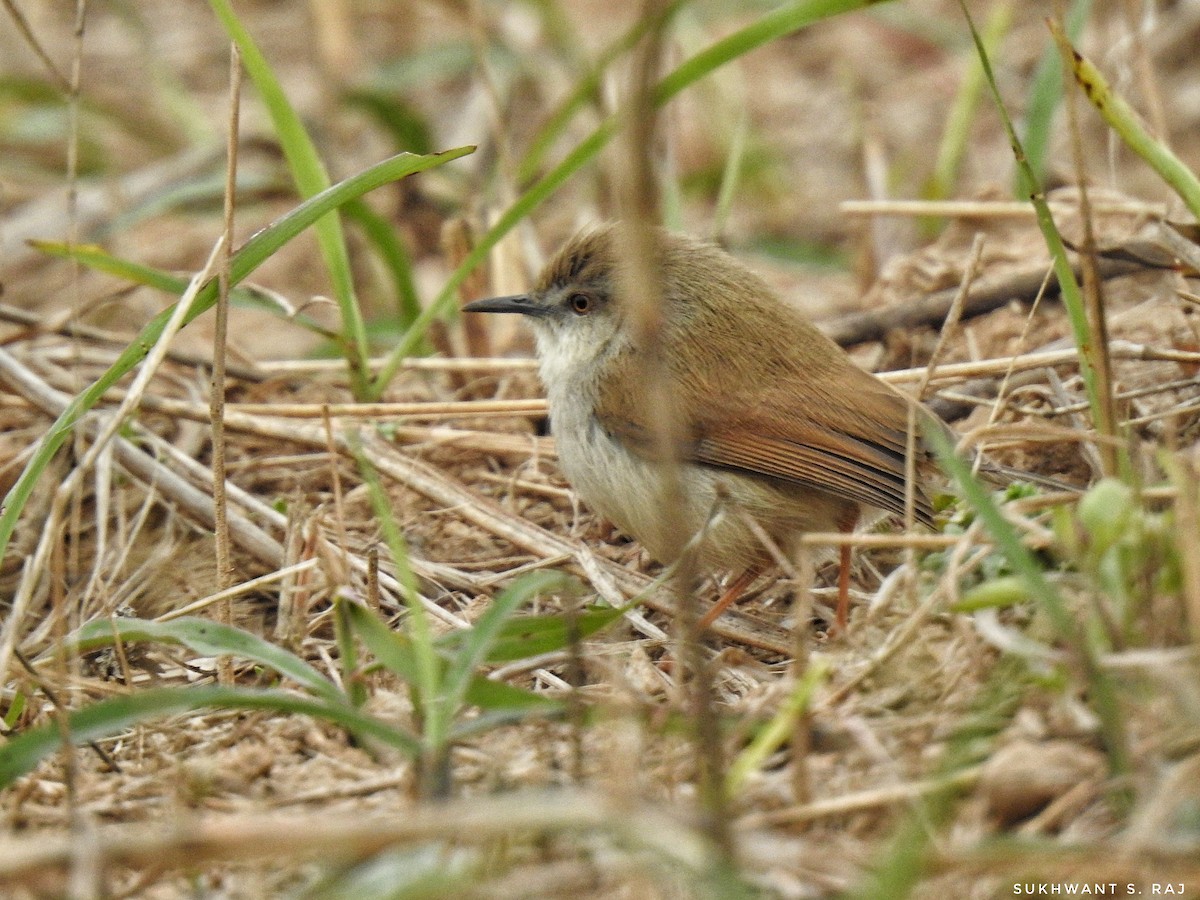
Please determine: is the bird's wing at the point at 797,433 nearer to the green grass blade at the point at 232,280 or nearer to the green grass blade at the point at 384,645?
the green grass blade at the point at 232,280

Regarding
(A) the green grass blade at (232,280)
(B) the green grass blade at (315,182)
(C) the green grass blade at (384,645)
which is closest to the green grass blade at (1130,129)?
(A) the green grass blade at (232,280)

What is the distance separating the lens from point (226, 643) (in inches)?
121

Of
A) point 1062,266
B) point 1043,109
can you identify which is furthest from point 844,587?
point 1043,109

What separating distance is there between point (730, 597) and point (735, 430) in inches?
18.6

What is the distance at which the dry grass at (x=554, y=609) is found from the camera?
7.86 feet

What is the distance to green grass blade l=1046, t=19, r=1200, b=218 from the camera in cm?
351

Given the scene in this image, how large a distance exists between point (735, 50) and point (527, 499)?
1.53 m

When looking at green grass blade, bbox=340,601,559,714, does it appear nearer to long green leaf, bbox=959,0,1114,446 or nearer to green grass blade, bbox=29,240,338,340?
long green leaf, bbox=959,0,1114,446

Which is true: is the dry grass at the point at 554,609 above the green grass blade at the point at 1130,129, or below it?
below

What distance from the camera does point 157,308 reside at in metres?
6.12

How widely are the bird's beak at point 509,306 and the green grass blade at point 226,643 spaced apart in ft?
6.05

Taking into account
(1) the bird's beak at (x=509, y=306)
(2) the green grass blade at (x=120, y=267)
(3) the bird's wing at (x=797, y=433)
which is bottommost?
(3) the bird's wing at (x=797, y=433)

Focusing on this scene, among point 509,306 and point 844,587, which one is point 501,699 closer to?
point 844,587

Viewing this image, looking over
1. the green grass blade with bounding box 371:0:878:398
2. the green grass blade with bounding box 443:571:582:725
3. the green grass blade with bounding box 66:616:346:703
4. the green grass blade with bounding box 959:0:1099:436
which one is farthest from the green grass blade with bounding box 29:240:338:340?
the green grass blade with bounding box 959:0:1099:436
